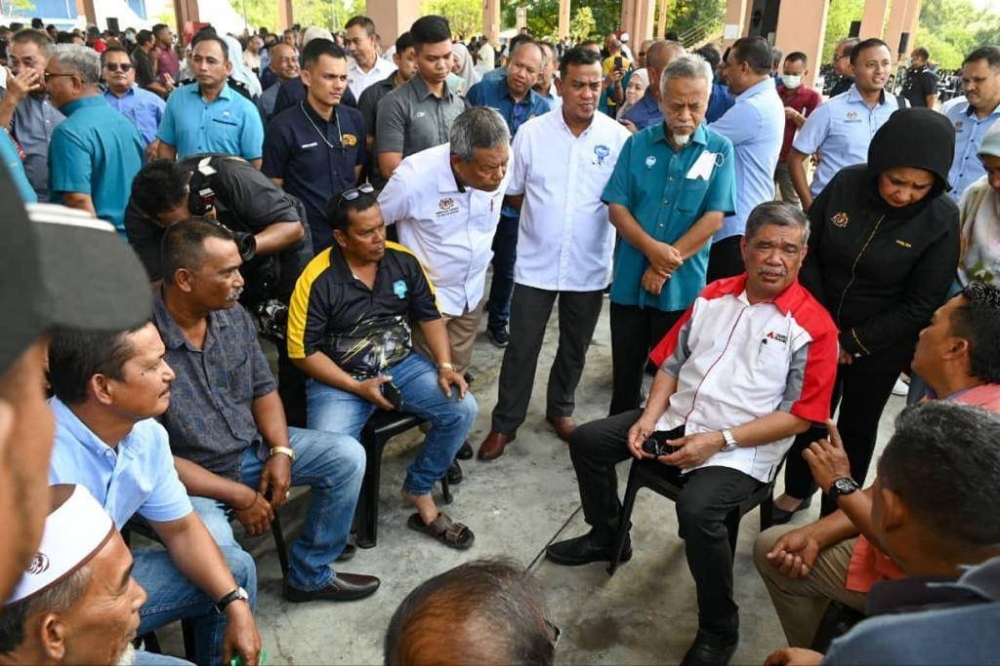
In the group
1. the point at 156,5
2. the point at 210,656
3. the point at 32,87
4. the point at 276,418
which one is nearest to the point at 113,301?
the point at 210,656

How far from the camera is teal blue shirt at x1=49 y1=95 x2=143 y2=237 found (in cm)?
329

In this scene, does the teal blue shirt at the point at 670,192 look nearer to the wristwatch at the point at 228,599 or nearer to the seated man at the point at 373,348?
the seated man at the point at 373,348

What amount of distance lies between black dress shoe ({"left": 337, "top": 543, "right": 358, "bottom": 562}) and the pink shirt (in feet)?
5.76

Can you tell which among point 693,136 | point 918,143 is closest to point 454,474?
point 693,136

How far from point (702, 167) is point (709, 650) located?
1.90m

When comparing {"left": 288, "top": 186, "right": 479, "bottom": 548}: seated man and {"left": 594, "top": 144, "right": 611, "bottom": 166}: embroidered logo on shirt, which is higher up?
{"left": 594, "top": 144, "right": 611, "bottom": 166}: embroidered logo on shirt

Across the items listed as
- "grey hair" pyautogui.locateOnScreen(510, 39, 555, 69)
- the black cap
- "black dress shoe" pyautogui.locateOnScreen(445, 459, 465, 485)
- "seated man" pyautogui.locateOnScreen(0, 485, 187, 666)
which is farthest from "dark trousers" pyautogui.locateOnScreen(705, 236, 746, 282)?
the black cap

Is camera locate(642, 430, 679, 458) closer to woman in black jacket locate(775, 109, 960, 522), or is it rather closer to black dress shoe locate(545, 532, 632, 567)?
black dress shoe locate(545, 532, 632, 567)

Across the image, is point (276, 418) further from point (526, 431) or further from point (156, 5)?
point (156, 5)

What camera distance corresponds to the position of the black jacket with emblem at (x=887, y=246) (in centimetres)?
244

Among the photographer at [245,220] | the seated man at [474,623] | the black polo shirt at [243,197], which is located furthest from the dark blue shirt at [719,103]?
the seated man at [474,623]

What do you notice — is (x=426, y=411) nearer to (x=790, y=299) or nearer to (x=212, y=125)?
(x=790, y=299)

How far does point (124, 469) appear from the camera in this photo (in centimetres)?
181

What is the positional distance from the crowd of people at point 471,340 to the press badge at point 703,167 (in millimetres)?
14
